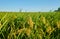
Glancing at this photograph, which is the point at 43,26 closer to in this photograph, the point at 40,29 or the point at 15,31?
the point at 40,29

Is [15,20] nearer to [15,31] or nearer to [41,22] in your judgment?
[15,31]

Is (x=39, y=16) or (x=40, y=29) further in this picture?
(x=39, y=16)

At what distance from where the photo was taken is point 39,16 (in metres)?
4.72

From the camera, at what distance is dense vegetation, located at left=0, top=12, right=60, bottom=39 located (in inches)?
164

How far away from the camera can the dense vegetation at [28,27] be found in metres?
4.17

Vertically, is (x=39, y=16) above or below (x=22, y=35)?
above

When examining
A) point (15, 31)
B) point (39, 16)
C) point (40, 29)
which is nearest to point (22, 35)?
point (15, 31)

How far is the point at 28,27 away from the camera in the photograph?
4.27 metres

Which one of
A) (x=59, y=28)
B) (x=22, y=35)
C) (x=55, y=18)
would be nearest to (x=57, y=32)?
(x=59, y=28)

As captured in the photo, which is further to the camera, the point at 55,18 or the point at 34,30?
the point at 55,18

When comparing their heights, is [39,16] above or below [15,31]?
above

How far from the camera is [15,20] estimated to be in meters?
4.34

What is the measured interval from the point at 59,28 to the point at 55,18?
31 centimetres

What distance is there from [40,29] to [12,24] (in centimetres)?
67
